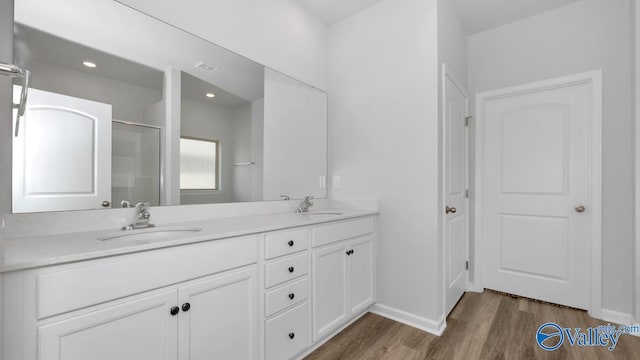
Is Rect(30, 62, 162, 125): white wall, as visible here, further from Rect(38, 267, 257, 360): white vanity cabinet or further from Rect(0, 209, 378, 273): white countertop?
Rect(38, 267, 257, 360): white vanity cabinet

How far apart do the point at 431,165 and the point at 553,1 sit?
186 centimetres

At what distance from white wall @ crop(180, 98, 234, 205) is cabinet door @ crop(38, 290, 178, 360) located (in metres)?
0.70

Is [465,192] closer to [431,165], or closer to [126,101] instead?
[431,165]

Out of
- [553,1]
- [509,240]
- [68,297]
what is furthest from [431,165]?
[68,297]

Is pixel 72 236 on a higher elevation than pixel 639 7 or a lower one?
lower

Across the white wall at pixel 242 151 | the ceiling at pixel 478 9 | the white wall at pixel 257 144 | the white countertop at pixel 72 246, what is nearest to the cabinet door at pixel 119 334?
the white countertop at pixel 72 246

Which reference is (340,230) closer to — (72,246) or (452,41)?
(72,246)

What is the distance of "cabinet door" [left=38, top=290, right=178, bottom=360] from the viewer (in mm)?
797

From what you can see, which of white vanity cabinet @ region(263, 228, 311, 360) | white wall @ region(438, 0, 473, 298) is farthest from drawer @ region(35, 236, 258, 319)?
white wall @ region(438, 0, 473, 298)

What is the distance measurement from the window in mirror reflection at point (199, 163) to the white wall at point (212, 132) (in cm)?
3

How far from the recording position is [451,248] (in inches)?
88.8

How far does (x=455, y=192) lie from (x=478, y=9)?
164 centimetres

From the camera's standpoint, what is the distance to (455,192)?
2354 millimetres

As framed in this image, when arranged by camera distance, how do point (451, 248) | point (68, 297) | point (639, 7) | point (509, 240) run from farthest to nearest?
1. point (509, 240)
2. point (451, 248)
3. point (639, 7)
4. point (68, 297)
